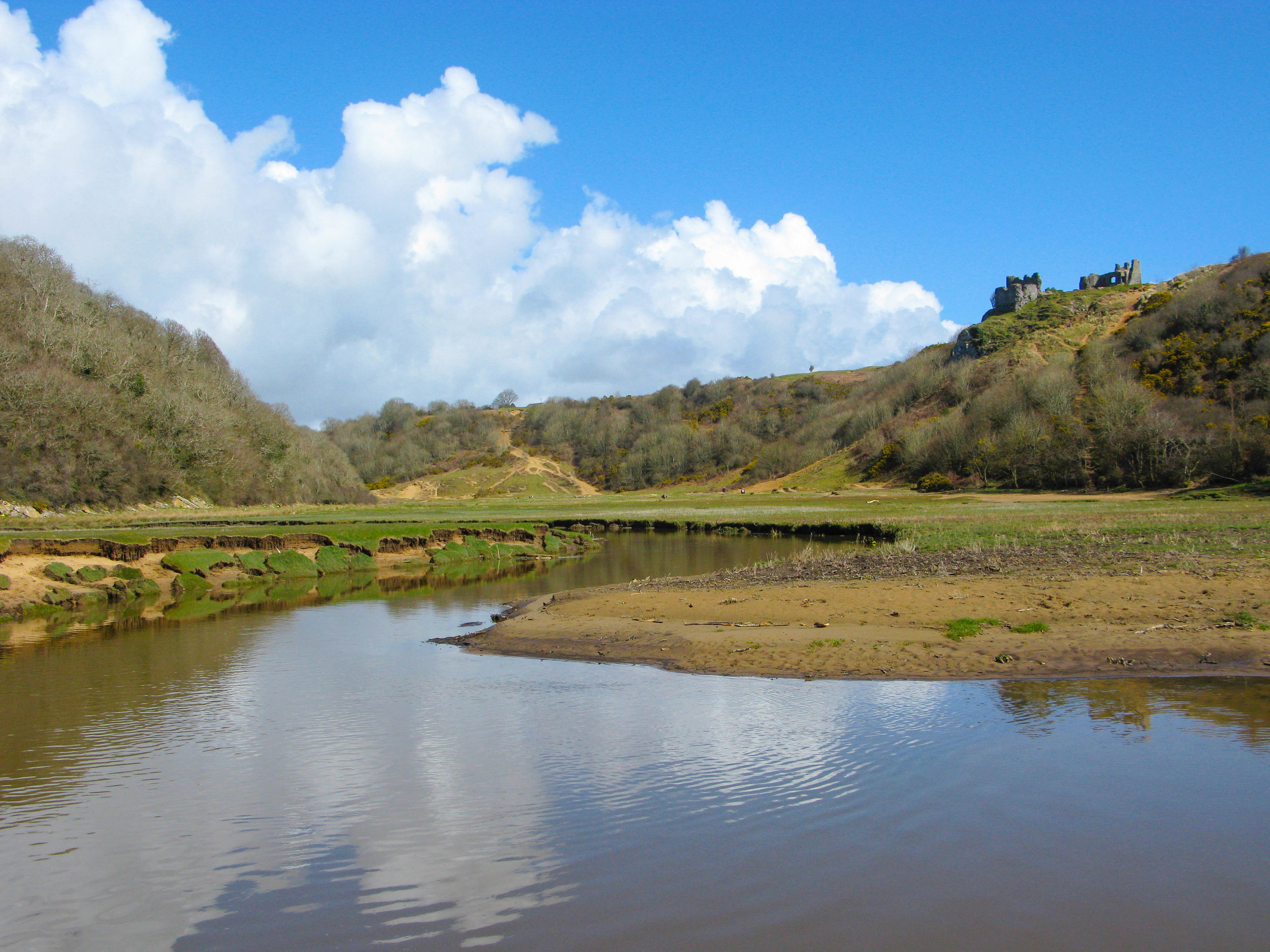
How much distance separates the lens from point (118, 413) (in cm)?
5672

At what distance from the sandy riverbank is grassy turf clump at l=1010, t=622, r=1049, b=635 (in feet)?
0.17

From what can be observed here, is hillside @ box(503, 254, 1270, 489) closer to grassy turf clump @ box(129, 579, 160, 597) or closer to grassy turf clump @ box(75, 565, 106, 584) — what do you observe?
grassy turf clump @ box(129, 579, 160, 597)

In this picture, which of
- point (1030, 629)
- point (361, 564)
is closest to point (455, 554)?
point (361, 564)

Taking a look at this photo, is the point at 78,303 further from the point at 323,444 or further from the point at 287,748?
the point at 287,748

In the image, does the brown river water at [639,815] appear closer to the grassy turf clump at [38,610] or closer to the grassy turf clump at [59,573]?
the grassy turf clump at [38,610]

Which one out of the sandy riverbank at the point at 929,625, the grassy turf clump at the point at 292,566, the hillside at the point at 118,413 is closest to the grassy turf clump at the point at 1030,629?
the sandy riverbank at the point at 929,625

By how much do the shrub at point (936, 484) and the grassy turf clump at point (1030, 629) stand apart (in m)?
59.1

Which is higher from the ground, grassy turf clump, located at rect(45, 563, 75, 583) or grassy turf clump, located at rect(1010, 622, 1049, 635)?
grassy turf clump, located at rect(45, 563, 75, 583)

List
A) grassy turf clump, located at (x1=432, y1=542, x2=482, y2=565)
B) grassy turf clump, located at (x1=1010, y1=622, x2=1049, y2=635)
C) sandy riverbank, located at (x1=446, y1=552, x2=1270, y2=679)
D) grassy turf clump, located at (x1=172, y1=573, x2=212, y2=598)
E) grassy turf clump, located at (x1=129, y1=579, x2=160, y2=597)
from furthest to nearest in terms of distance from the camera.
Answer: grassy turf clump, located at (x1=432, y1=542, x2=482, y2=565), grassy turf clump, located at (x1=172, y1=573, x2=212, y2=598), grassy turf clump, located at (x1=129, y1=579, x2=160, y2=597), grassy turf clump, located at (x1=1010, y1=622, x2=1049, y2=635), sandy riverbank, located at (x1=446, y1=552, x2=1270, y2=679)

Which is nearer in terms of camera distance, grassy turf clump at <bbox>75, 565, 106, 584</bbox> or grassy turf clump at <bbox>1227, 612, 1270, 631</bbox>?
grassy turf clump at <bbox>1227, 612, 1270, 631</bbox>

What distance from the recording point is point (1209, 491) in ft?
144

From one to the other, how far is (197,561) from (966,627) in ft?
80.8

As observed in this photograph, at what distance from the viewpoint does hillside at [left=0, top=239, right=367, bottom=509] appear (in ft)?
163

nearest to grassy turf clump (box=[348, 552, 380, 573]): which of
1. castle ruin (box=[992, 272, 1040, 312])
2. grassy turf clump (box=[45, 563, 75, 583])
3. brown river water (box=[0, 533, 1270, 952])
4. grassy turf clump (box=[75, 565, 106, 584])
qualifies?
grassy turf clump (box=[75, 565, 106, 584])
